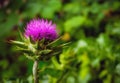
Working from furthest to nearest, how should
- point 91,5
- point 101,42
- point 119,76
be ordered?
point 91,5 → point 101,42 → point 119,76

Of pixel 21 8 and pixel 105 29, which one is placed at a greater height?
pixel 21 8

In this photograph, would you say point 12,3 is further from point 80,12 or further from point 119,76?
point 119,76

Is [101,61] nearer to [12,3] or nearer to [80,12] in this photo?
[80,12]

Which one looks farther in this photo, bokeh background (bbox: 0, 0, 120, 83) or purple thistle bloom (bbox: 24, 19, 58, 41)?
bokeh background (bbox: 0, 0, 120, 83)

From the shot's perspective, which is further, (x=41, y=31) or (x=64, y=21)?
(x=64, y=21)

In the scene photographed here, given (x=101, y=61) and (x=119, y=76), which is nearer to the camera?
(x=119, y=76)

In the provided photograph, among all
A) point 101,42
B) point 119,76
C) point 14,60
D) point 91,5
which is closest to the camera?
point 119,76

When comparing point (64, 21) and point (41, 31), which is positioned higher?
point (41, 31)

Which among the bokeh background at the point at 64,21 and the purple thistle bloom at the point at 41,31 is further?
the bokeh background at the point at 64,21

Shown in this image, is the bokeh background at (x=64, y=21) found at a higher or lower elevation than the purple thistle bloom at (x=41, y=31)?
lower

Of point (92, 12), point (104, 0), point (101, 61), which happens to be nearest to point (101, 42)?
point (101, 61)

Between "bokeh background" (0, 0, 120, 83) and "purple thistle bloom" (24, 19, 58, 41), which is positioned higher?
"purple thistle bloom" (24, 19, 58, 41)
